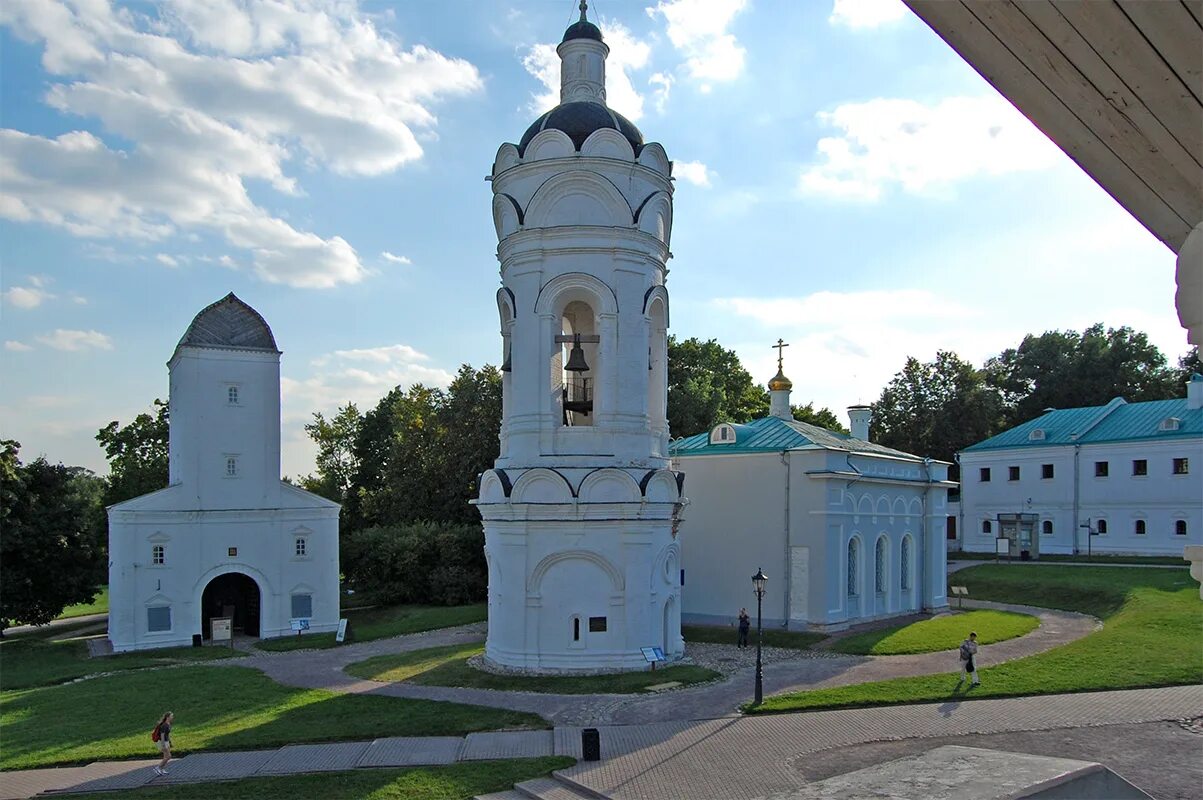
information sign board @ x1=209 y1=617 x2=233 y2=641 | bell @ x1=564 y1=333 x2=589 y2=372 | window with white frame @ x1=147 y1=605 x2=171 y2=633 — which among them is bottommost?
information sign board @ x1=209 y1=617 x2=233 y2=641

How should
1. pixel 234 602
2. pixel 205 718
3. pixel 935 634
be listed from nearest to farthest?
pixel 205 718
pixel 935 634
pixel 234 602

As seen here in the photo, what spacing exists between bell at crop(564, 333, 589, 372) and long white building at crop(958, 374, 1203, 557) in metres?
31.4

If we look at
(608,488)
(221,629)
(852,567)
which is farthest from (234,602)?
(852,567)

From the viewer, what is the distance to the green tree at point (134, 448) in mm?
52688

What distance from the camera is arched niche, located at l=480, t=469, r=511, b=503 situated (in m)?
21.3

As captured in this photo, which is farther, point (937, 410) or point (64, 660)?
point (937, 410)

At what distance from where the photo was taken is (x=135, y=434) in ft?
178

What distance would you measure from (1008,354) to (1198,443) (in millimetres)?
26678

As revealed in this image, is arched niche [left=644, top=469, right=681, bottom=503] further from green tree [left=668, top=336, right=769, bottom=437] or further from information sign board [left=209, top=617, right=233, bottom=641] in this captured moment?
green tree [left=668, top=336, right=769, bottom=437]

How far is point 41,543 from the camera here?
1310 inches

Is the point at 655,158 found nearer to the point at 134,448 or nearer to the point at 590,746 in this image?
the point at 590,746

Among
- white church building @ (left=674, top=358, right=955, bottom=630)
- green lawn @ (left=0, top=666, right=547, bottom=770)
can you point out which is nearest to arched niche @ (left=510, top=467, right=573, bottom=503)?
green lawn @ (left=0, top=666, right=547, bottom=770)

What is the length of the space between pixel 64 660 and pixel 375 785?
1974cm

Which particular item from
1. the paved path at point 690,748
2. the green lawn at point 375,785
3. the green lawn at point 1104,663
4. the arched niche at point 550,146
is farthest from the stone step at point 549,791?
the arched niche at point 550,146
